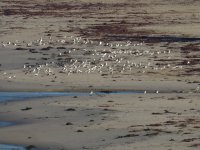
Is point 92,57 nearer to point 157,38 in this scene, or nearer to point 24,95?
point 24,95

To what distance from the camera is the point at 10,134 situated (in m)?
14.5

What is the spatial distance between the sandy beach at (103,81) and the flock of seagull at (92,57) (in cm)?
3

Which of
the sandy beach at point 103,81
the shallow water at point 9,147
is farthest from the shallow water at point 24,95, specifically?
the shallow water at point 9,147

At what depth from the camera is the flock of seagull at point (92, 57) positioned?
72.3ft

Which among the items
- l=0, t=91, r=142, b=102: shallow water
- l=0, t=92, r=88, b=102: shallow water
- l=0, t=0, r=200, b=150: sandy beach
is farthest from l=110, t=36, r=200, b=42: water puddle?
l=0, t=92, r=88, b=102: shallow water

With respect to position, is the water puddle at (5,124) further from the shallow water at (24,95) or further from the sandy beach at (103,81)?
the shallow water at (24,95)

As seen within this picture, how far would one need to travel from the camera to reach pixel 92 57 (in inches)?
989

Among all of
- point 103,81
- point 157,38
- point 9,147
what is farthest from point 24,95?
point 157,38

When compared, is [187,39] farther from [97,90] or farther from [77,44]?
[97,90]

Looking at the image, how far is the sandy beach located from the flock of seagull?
0.03 metres

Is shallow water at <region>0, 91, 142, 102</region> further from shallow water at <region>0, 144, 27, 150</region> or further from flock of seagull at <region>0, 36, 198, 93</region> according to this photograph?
shallow water at <region>0, 144, 27, 150</region>

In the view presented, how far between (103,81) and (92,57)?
4.91 meters

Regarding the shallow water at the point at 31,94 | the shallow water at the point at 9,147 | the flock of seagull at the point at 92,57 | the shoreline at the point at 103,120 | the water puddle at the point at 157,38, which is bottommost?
the shallow water at the point at 9,147

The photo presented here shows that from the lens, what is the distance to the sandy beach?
13930mm
